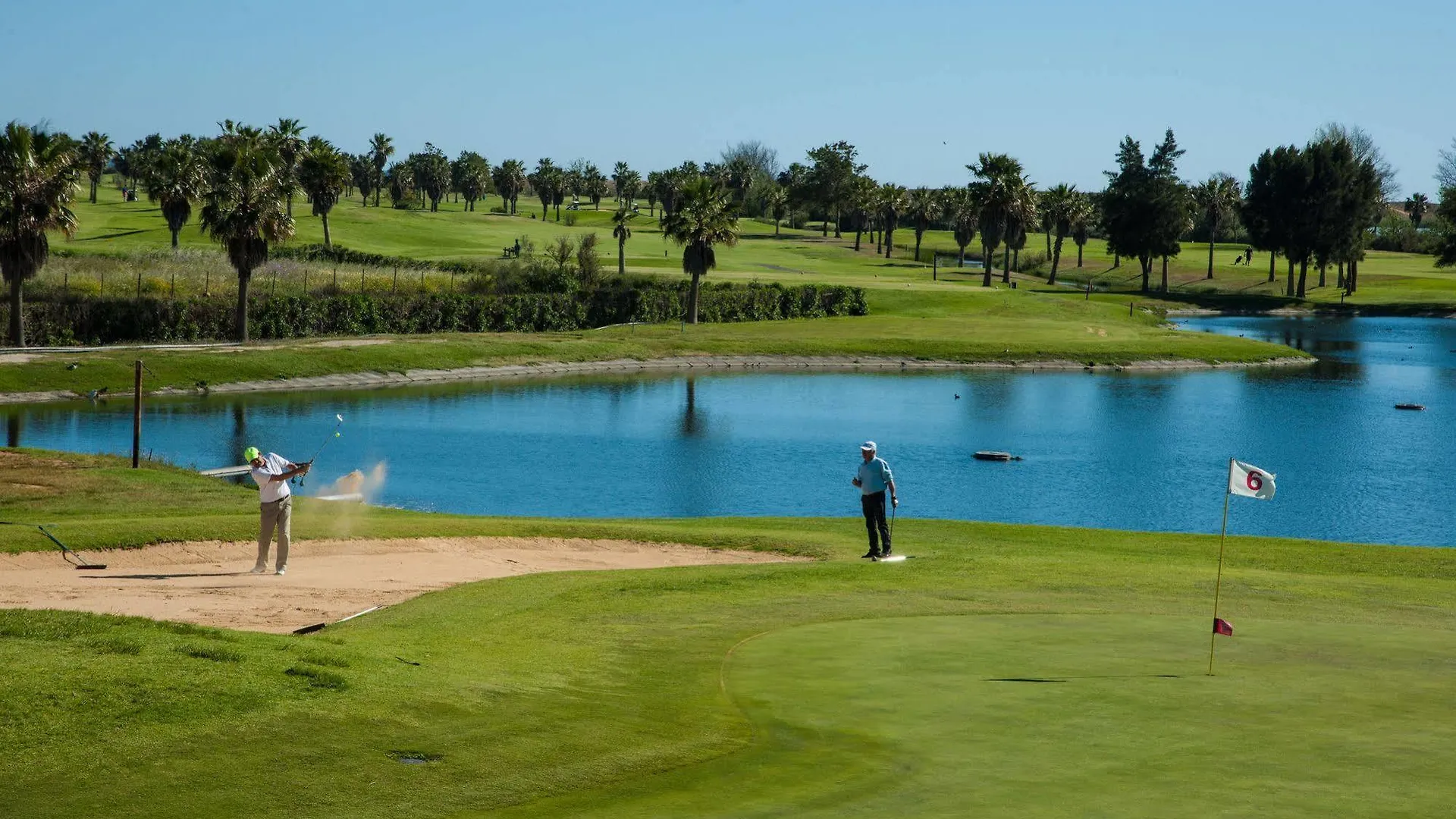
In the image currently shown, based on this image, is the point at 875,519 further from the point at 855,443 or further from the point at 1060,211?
the point at 1060,211

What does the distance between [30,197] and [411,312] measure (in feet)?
85.6

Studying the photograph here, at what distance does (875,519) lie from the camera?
1094 inches

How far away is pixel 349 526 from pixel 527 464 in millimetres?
23833

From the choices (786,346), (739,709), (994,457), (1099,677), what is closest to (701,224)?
(786,346)

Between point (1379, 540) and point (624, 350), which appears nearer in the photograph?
point (1379, 540)

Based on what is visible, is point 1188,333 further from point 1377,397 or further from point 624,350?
point 624,350

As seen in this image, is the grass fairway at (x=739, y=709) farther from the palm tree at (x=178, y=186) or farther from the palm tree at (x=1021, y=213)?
the palm tree at (x=1021, y=213)

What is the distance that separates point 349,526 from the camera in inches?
1160

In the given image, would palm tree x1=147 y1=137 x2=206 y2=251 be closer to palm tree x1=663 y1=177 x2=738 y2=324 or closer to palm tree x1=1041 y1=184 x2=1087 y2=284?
palm tree x1=663 y1=177 x2=738 y2=324

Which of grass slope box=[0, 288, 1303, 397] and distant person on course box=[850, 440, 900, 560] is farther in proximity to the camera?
grass slope box=[0, 288, 1303, 397]

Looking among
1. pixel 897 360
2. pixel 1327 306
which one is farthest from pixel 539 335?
pixel 1327 306

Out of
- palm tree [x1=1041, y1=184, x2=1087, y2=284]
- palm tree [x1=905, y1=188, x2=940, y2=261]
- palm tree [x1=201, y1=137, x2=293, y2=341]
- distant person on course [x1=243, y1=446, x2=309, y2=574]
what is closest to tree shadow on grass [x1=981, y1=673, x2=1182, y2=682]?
distant person on course [x1=243, y1=446, x2=309, y2=574]

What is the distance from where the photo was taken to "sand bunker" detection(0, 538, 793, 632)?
20625 millimetres

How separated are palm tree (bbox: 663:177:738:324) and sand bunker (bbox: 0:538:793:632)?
238 ft
